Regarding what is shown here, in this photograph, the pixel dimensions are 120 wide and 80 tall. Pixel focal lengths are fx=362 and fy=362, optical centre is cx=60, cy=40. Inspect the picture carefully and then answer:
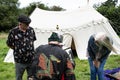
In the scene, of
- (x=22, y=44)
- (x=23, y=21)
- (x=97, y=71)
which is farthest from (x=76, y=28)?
(x=23, y=21)

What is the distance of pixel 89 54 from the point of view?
776cm

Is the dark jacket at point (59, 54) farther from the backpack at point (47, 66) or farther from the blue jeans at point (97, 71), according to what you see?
the blue jeans at point (97, 71)

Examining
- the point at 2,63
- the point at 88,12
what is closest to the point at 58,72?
the point at 2,63

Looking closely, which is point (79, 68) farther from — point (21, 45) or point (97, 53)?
point (21, 45)

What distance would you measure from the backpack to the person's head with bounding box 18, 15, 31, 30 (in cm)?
221

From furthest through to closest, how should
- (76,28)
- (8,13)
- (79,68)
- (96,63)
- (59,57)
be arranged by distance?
1. (8,13)
2. (76,28)
3. (79,68)
4. (96,63)
5. (59,57)

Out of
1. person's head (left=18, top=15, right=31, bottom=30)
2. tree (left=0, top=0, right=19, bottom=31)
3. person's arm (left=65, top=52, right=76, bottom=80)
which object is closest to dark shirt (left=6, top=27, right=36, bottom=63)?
person's head (left=18, top=15, right=31, bottom=30)

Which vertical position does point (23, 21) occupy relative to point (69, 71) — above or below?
above

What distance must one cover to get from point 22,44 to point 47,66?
8.47 feet

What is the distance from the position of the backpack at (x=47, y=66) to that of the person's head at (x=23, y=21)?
221 centimetres

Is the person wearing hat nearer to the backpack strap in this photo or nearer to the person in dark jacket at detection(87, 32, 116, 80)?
the person in dark jacket at detection(87, 32, 116, 80)

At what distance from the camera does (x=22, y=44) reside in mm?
7172

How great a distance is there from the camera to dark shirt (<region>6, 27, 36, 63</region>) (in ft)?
23.3

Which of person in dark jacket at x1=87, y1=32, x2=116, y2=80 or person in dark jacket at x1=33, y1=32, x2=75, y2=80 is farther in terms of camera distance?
person in dark jacket at x1=87, y1=32, x2=116, y2=80
